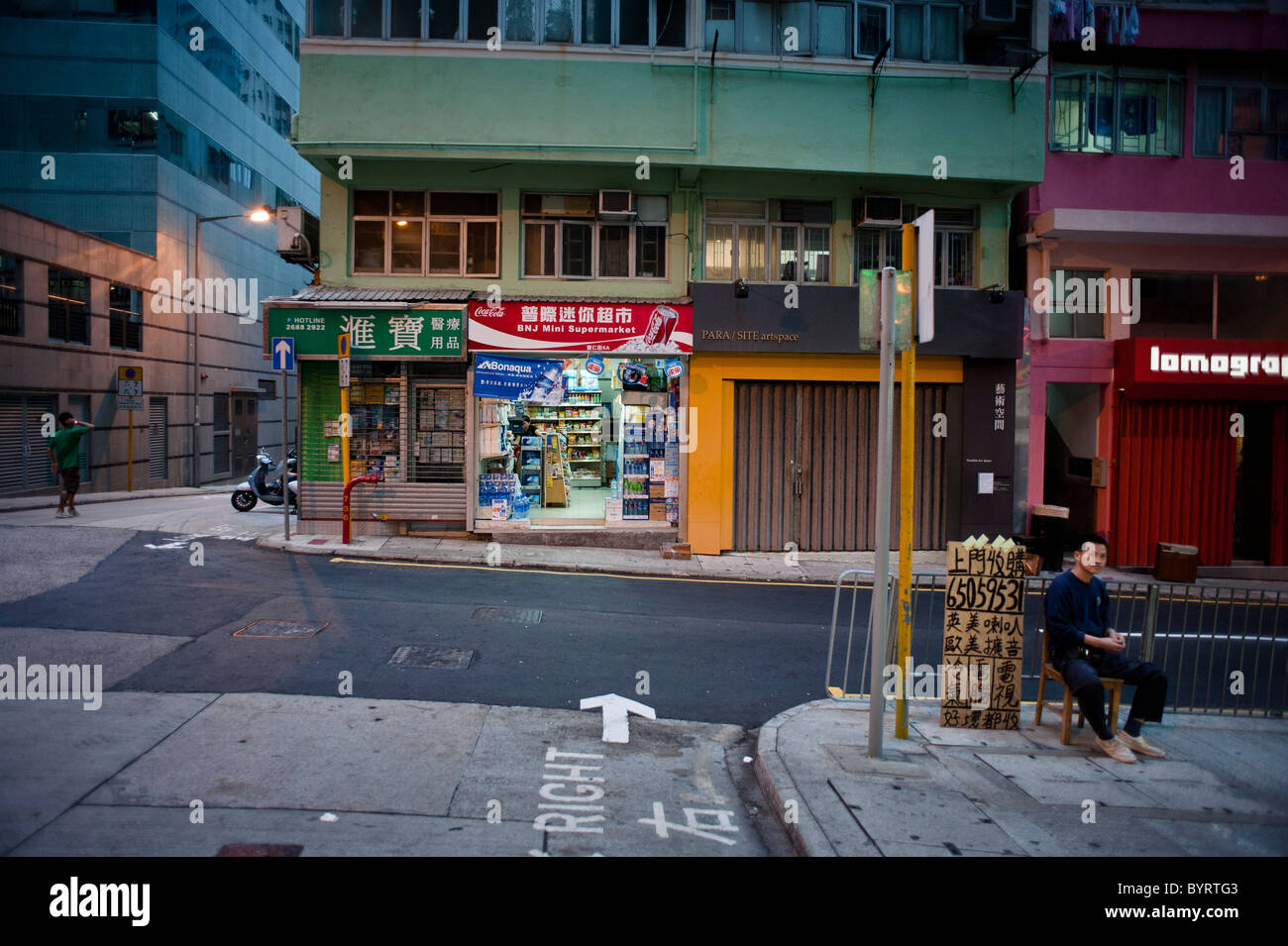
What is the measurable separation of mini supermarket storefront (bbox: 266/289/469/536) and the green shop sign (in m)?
0.19

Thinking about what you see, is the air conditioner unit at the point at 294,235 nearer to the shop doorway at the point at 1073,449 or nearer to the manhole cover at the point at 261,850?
the manhole cover at the point at 261,850

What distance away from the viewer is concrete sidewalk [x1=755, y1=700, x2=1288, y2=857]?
4.87 meters

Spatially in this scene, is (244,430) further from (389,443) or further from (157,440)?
(389,443)

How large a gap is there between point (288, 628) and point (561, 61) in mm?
11318

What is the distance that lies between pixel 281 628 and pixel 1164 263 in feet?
55.9

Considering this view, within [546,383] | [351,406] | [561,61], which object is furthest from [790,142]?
[351,406]

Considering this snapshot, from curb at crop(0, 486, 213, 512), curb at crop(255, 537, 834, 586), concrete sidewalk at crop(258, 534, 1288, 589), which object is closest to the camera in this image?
curb at crop(255, 537, 834, 586)

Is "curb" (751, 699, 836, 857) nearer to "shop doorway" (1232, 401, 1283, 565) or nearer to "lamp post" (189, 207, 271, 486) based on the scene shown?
"shop doorway" (1232, 401, 1283, 565)

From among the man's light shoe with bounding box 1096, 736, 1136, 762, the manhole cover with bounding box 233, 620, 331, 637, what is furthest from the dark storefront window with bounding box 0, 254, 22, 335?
the man's light shoe with bounding box 1096, 736, 1136, 762

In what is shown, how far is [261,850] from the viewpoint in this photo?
4441mm

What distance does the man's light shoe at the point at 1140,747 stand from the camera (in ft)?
20.8

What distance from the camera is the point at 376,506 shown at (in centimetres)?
1563

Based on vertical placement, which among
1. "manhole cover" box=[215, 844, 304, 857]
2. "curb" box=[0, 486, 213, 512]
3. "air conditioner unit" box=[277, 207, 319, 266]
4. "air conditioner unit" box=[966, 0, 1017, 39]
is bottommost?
"manhole cover" box=[215, 844, 304, 857]

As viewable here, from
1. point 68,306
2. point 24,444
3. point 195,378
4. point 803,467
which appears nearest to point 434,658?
point 803,467
